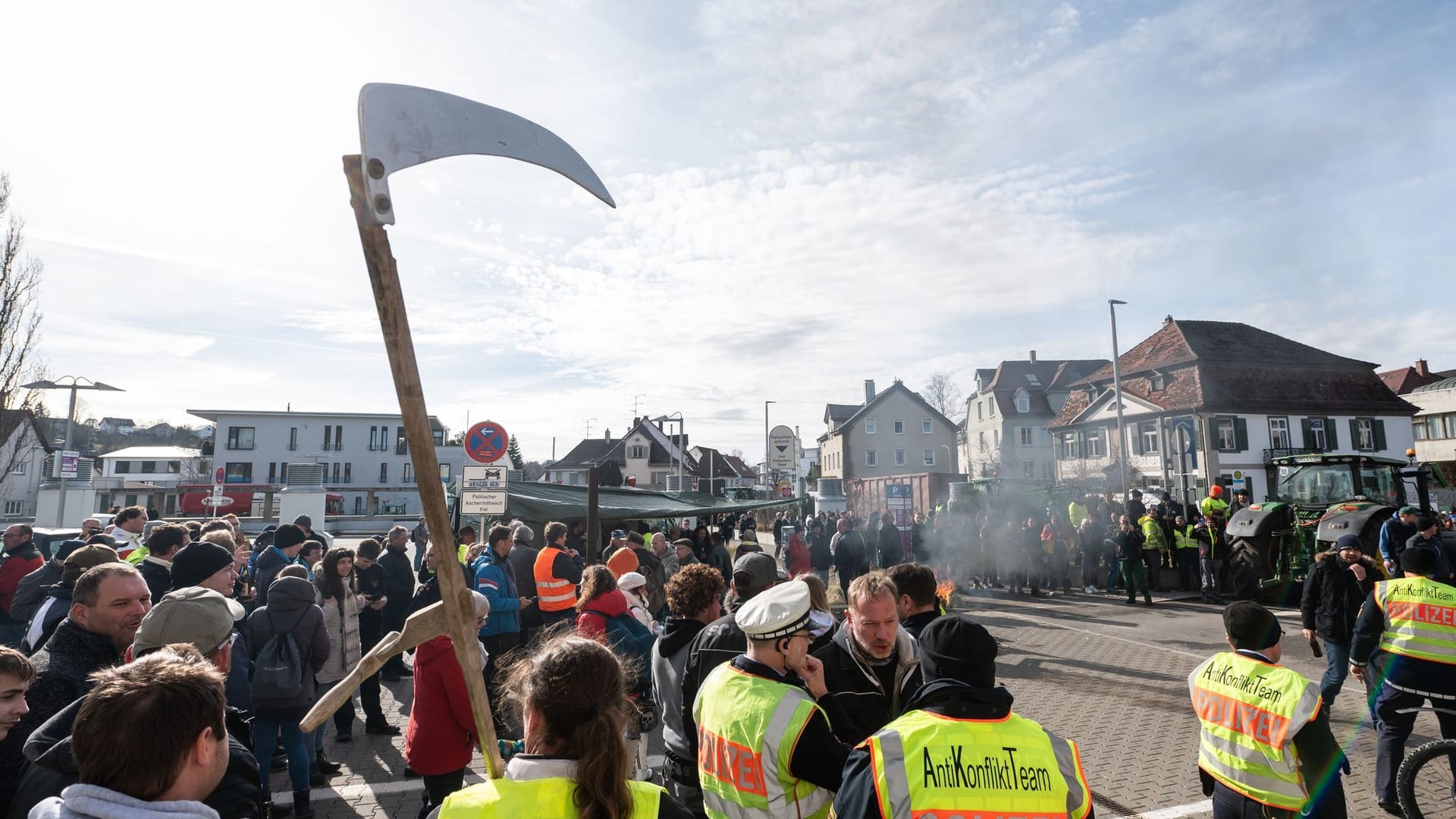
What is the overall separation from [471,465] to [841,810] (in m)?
8.34

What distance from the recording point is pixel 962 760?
2215 mm

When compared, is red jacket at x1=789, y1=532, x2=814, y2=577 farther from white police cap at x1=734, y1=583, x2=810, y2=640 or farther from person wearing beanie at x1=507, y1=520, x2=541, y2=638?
white police cap at x1=734, y1=583, x2=810, y2=640

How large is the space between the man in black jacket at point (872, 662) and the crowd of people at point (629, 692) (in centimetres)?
1

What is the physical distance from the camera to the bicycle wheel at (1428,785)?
4695mm

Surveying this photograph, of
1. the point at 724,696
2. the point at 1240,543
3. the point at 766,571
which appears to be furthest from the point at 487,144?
the point at 1240,543

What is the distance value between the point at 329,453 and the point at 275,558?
57.2m

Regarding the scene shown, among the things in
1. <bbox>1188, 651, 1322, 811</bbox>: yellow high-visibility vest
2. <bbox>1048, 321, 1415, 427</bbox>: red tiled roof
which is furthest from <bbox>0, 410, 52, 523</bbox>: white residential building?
<bbox>1048, 321, 1415, 427</bbox>: red tiled roof

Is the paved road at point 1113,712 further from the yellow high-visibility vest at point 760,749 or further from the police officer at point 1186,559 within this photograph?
the yellow high-visibility vest at point 760,749

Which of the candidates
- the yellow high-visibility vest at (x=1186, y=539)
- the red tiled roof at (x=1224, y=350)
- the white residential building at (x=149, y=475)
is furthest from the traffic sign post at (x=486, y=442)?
the white residential building at (x=149, y=475)

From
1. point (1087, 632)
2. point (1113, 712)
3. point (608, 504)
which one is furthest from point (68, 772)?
point (608, 504)

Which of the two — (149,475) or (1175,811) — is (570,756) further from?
(149,475)

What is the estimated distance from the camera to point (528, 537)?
935 centimetres

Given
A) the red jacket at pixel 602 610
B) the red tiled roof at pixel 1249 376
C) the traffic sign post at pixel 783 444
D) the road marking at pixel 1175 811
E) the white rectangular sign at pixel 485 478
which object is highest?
the red tiled roof at pixel 1249 376

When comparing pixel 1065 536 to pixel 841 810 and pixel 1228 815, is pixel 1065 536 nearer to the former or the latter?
pixel 1228 815
